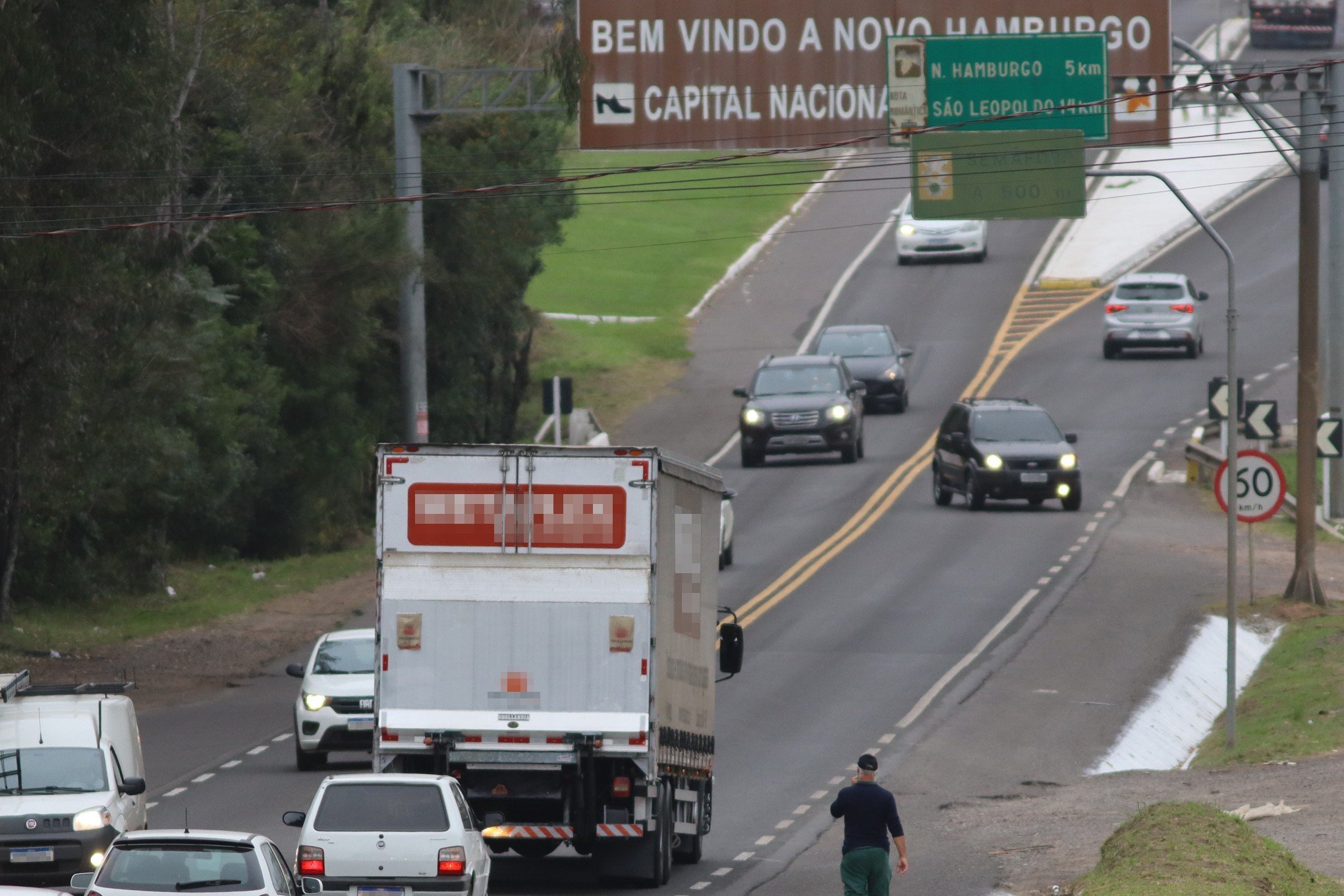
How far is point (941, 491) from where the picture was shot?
39219 millimetres

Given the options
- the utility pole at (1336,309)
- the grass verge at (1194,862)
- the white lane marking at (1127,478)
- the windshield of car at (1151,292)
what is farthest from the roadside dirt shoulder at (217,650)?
the windshield of car at (1151,292)

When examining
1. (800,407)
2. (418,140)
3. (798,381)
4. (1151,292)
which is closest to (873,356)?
(798,381)

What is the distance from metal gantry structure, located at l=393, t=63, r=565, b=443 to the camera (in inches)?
1318

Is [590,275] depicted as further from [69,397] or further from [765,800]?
[765,800]

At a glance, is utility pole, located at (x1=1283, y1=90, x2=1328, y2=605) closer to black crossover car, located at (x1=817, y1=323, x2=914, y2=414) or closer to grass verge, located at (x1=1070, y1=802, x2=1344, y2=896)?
grass verge, located at (x1=1070, y1=802, x2=1344, y2=896)

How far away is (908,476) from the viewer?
138ft

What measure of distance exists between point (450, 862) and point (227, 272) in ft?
81.0

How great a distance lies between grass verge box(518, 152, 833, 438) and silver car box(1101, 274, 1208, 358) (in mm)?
8950

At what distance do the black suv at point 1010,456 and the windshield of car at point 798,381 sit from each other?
403cm

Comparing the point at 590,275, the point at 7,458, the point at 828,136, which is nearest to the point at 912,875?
the point at 7,458

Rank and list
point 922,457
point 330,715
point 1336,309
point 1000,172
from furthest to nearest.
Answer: point 922,457
point 1336,309
point 1000,172
point 330,715

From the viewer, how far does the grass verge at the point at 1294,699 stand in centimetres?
2319

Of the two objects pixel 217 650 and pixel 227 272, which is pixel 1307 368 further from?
pixel 227 272

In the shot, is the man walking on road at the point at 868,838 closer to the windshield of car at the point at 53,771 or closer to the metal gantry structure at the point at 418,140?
the windshield of car at the point at 53,771
